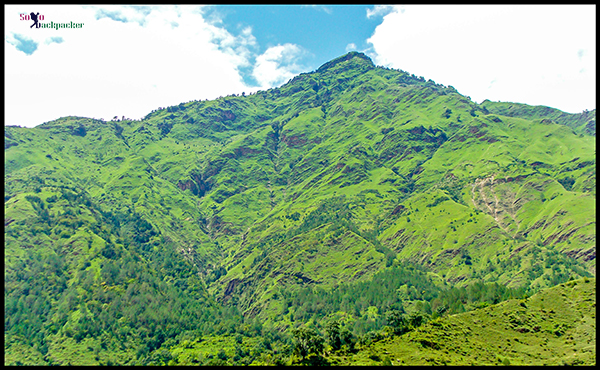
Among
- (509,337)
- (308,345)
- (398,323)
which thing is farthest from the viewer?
(398,323)

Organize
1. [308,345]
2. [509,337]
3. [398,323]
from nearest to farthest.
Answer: [308,345]
[509,337]
[398,323]

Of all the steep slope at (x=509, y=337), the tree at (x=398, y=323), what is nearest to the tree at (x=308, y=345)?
the steep slope at (x=509, y=337)

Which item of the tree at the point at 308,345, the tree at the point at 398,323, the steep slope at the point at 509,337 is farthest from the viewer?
the tree at the point at 398,323

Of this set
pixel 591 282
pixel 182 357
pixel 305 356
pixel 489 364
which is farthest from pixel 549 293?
pixel 182 357

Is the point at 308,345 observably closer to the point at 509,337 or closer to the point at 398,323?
the point at 398,323

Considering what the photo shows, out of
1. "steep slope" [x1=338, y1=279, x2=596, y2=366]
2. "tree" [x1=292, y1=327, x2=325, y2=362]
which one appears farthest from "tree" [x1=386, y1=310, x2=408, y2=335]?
"tree" [x1=292, y1=327, x2=325, y2=362]

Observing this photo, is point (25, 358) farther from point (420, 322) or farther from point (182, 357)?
point (420, 322)

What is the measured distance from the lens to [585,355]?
108 metres

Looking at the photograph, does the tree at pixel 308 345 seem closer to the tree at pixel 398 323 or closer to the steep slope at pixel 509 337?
the steep slope at pixel 509 337

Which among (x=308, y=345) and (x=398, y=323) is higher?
(x=398, y=323)

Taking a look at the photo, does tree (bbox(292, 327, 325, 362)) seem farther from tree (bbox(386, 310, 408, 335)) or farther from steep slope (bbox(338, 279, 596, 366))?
tree (bbox(386, 310, 408, 335))

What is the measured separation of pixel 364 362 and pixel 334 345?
17.2 metres

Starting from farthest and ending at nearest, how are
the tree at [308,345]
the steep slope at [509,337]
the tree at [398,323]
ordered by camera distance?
1. the tree at [398,323]
2. the tree at [308,345]
3. the steep slope at [509,337]

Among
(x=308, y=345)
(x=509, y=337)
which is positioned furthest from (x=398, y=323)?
(x=308, y=345)
